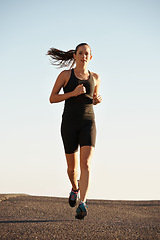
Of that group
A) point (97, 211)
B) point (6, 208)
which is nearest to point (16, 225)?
point (6, 208)

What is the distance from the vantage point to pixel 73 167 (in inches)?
199

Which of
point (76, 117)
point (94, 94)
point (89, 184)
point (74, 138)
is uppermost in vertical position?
point (94, 94)

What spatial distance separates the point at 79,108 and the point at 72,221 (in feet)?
6.72

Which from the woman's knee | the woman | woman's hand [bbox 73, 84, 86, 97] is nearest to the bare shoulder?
the woman

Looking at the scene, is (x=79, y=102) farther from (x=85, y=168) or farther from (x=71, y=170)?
(x=71, y=170)

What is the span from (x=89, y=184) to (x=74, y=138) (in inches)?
28.9

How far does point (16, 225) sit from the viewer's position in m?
4.79

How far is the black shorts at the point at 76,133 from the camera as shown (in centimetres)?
452

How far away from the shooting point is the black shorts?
4.52 meters

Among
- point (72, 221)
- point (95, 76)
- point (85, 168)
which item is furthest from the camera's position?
point (72, 221)

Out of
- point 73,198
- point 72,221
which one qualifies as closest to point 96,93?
point 73,198

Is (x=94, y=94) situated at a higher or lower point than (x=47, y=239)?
higher

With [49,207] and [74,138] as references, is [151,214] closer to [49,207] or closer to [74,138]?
[49,207]

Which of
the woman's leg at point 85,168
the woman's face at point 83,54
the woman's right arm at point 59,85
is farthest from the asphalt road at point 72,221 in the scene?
the woman's face at point 83,54
